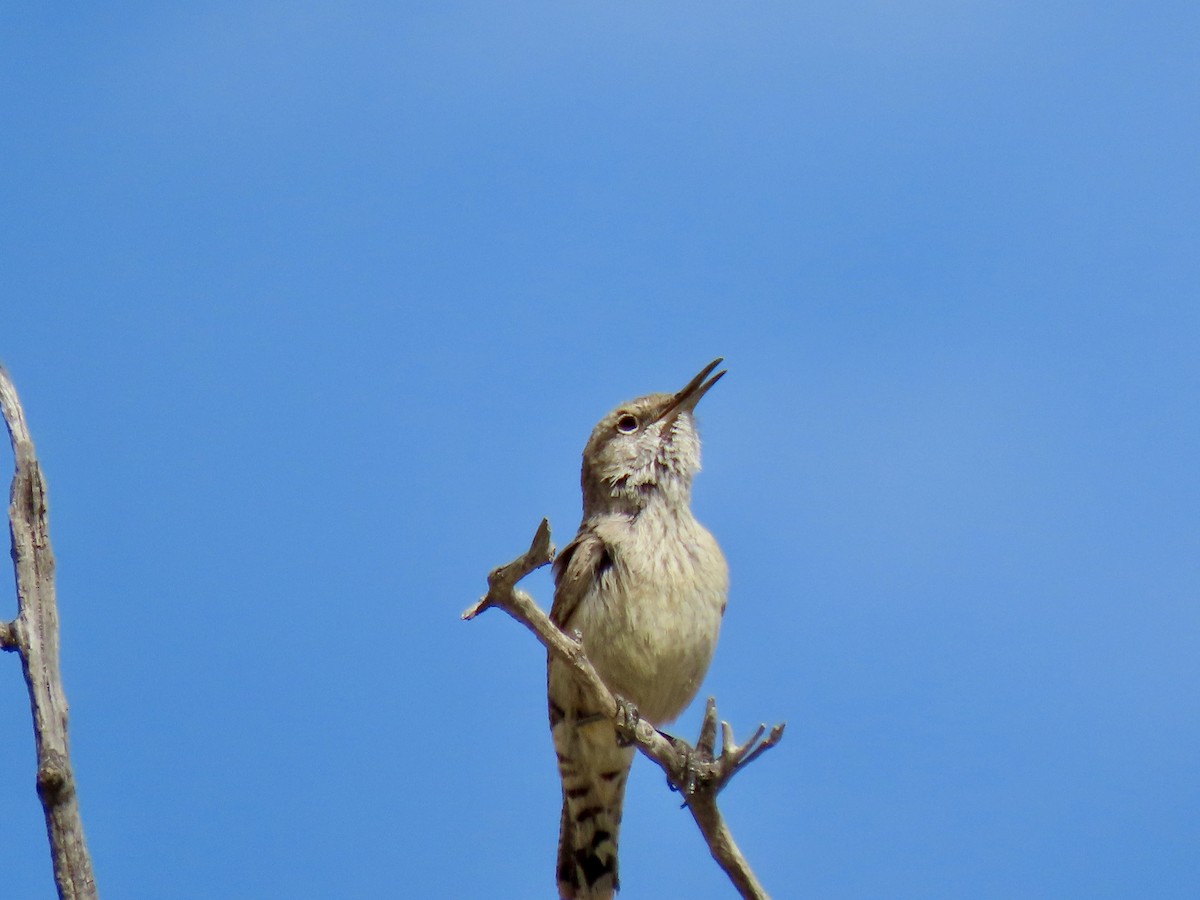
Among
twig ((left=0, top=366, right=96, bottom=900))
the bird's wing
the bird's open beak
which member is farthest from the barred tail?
twig ((left=0, top=366, right=96, bottom=900))

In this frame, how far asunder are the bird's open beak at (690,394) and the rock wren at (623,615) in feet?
0.45

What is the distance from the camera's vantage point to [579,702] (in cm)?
791

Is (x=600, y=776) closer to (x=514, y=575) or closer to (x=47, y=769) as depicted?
(x=514, y=575)

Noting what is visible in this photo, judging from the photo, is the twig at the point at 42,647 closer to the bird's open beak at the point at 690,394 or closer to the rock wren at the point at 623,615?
the rock wren at the point at 623,615

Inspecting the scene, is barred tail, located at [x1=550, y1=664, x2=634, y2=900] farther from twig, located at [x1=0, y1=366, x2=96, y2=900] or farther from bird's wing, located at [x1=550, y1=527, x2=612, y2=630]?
twig, located at [x1=0, y1=366, x2=96, y2=900]

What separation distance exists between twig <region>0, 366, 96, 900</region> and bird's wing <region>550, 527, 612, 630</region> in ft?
8.73

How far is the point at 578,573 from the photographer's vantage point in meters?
8.01

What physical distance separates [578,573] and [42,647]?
2821mm

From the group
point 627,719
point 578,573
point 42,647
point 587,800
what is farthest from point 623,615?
point 42,647

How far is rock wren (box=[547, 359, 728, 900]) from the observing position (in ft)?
25.7

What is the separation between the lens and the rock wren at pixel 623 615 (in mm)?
7820

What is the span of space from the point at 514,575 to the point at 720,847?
1662 mm

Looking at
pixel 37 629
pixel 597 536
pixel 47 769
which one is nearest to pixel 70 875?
pixel 47 769

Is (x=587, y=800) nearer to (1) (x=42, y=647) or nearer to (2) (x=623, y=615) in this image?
(2) (x=623, y=615)
